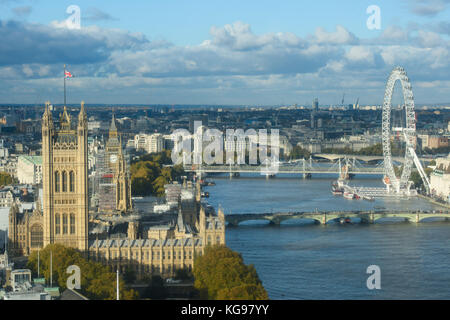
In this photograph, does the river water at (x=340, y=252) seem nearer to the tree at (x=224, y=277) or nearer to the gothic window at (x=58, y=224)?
the tree at (x=224, y=277)

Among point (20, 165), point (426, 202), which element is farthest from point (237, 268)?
point (20, 165)

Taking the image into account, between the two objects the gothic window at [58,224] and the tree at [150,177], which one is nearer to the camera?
the gothic window at [58,224]

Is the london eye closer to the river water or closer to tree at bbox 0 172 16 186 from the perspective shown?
the river water

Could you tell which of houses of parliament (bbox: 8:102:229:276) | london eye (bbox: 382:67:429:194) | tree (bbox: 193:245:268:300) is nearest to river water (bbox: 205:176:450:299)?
tree (bbox: 193:245:268:300)

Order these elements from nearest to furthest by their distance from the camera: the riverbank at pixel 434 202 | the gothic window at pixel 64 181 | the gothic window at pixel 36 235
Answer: the gothic window at pixel 64 181 < the gothic window at pixel 36 235 < the riverbank at pixel 434 202

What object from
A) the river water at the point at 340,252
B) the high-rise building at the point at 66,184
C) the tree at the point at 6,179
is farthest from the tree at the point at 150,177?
the high-rise building at the point at 66,184

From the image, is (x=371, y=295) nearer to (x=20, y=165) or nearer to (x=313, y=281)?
(x=313, y=281)
